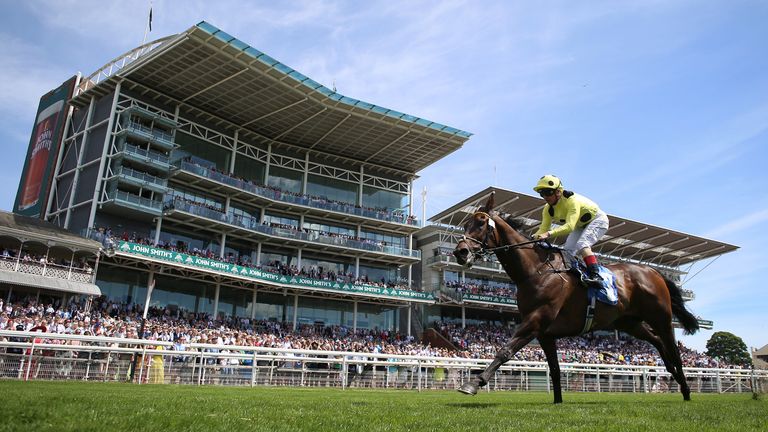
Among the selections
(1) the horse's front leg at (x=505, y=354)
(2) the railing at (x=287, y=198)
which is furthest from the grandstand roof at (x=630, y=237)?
(1) the horse's front leg at (x=505, y=354)

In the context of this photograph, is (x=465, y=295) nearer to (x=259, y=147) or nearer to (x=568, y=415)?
(x=259, y=147)

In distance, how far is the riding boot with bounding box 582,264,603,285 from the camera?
7.10 meters

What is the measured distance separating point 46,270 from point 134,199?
7.72 m

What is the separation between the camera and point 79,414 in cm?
355

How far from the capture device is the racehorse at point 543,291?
6668 millimetres

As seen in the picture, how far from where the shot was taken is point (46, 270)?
26594mm

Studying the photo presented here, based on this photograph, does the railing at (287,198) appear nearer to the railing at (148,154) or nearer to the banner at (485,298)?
the railing at (148,154)

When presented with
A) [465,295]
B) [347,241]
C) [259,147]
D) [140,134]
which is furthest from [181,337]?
[465,295]

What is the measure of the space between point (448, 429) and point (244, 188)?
122ft

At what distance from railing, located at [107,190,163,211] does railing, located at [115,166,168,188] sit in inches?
42.7

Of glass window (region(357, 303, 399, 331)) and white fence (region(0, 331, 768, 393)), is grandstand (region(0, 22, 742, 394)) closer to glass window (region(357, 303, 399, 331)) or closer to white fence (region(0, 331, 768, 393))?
glass window (region(357, 303, 399, 331))

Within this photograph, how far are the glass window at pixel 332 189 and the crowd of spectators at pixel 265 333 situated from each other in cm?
1095

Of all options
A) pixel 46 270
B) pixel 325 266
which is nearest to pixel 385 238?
pixel 325 266

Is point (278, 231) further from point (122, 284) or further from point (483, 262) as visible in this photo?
point (483, 262)
